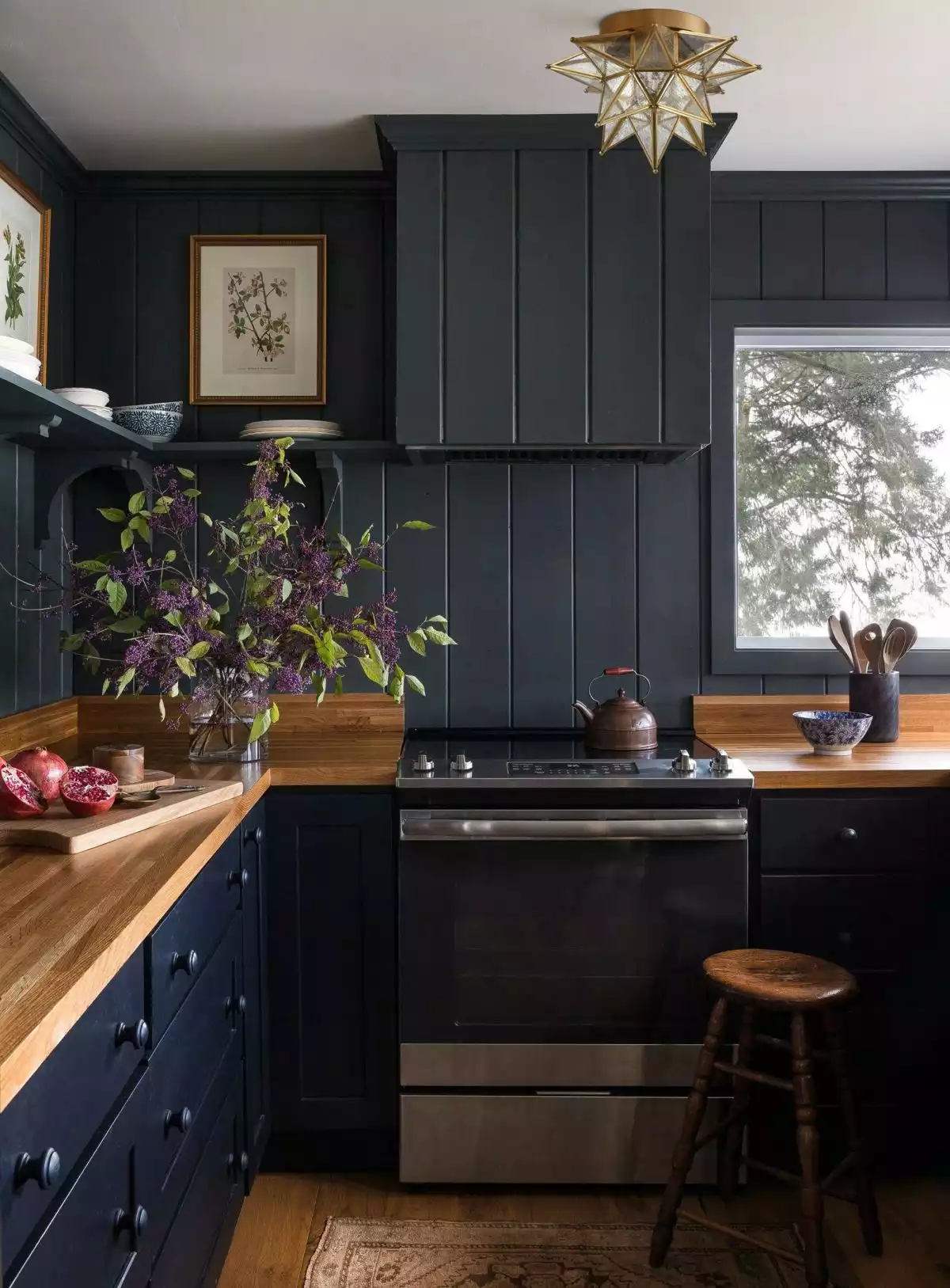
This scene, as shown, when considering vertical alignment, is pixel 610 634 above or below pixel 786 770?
above

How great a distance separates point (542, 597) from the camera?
293cm

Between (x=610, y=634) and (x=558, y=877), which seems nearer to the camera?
(x=558, y=877)

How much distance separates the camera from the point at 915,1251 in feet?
7.07

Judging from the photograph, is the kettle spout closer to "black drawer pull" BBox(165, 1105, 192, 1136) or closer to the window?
the window

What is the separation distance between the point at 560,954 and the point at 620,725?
559 millimetres

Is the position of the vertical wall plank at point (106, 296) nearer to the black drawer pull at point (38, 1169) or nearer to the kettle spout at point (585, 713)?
the kettle spout at point (585, 713)

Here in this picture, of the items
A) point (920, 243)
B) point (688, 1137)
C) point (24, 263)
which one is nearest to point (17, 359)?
point (24, 263)

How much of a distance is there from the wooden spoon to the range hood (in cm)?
65

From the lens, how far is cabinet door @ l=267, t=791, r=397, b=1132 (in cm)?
240

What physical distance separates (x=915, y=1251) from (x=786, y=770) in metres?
0.97

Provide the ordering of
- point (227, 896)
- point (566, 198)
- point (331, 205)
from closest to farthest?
point (227, 896) < point (566, 198) < point (331, 205)

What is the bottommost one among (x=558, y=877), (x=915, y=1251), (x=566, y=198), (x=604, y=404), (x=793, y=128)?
(x=915, y=1251)

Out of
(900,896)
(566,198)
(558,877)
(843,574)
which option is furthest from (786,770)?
(566,198)

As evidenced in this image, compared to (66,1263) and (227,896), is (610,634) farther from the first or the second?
(66,1263)
